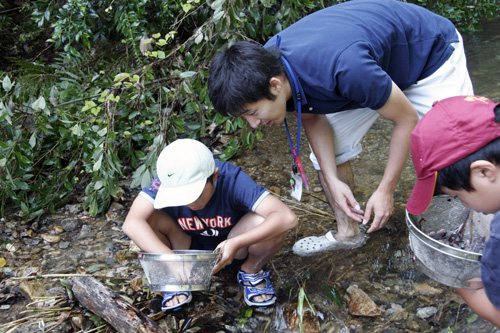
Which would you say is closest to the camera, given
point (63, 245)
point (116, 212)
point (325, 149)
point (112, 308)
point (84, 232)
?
point (112, 308)

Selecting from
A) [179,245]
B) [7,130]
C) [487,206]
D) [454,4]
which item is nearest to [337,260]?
[179,245]

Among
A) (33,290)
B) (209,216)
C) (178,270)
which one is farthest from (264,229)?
(33,290)

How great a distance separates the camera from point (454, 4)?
4984 millimetres

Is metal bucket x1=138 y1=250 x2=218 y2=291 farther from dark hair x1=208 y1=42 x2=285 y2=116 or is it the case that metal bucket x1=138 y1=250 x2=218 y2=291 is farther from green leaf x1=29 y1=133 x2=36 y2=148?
green leaf x1=29 y1=133 x2=36 y2=148

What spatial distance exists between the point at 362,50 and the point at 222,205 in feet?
2.97

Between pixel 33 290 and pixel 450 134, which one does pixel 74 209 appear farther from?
pixel 450 134

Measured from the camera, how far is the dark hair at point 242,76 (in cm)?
180

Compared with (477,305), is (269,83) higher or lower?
higher

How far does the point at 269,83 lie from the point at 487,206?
2.86 ft

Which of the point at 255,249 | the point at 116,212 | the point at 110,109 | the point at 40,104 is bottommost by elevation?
the point at 116,212

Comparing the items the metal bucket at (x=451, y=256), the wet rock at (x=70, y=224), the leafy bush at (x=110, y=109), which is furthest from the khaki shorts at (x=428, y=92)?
the wet rock at (x=70, y=224)

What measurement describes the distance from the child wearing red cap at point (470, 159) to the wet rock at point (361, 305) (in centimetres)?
64

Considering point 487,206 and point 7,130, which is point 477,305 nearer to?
point 487,206

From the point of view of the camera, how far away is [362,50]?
1768 mm
